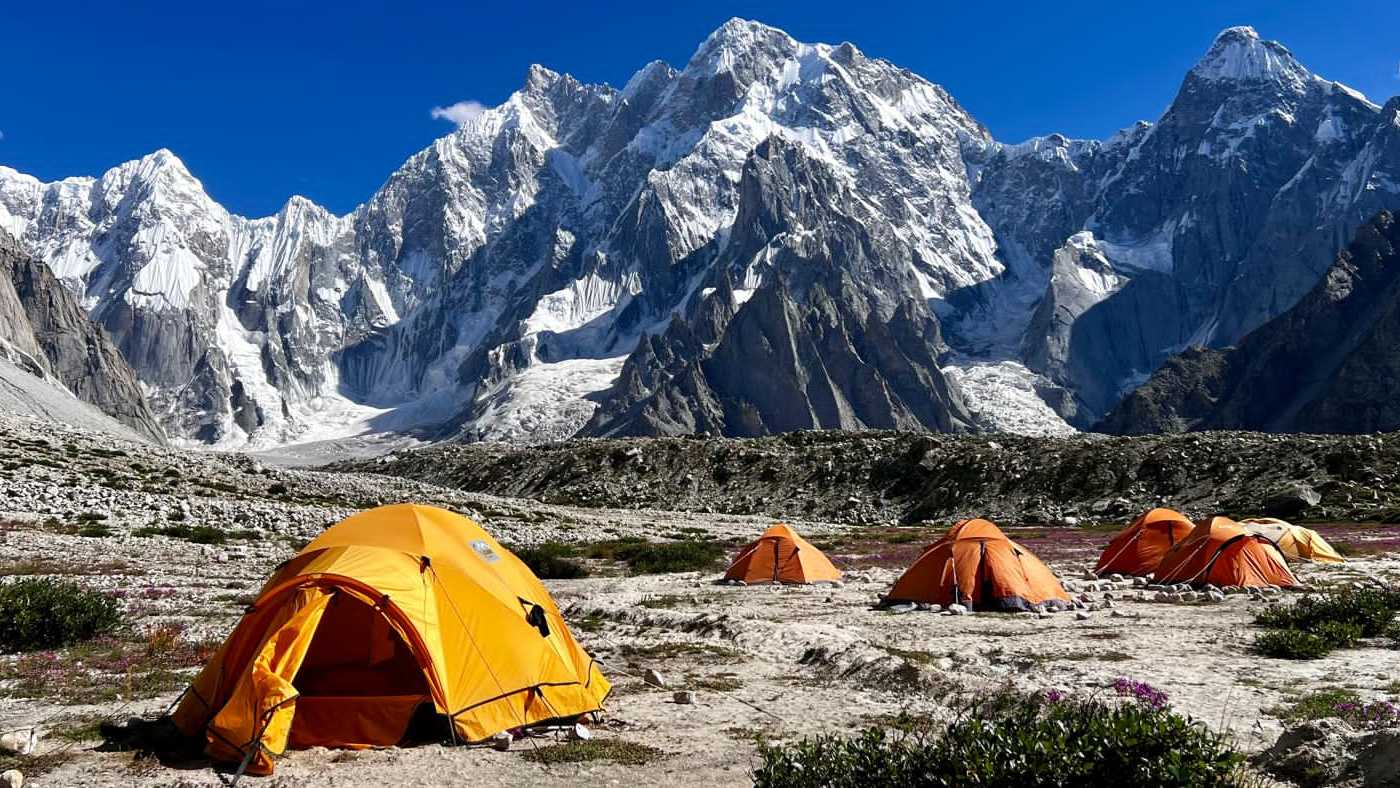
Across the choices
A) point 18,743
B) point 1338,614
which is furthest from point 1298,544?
point 18,743

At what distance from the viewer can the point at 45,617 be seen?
16.8m

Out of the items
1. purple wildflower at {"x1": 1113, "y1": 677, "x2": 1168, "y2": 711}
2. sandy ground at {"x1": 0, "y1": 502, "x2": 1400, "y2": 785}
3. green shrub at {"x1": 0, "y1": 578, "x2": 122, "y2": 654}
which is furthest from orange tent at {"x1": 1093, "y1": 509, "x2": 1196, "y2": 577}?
green shrub at {"x1": 0, "y1": 578, "x2": 122, "y2": 654}

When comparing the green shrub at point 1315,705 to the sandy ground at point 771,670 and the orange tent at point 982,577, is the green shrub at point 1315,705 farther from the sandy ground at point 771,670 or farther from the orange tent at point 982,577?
the orange tent at point 982,577

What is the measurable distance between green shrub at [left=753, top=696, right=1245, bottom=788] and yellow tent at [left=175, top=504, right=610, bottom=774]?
484cm

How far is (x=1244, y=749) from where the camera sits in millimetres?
9727

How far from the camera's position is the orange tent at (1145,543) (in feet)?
96.3

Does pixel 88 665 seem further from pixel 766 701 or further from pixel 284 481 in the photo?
pixel 284 481

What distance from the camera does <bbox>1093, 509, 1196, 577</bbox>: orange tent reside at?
2936 centimetres

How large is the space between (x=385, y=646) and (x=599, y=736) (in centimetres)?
352

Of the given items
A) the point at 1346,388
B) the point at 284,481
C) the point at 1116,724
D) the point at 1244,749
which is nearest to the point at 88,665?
the point at 1116,724

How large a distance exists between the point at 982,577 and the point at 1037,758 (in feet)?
51.4

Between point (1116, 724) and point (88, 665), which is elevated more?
point (1116, 724)

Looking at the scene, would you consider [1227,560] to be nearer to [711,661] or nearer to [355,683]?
[711,661]

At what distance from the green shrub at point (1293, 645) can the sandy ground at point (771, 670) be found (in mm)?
263
